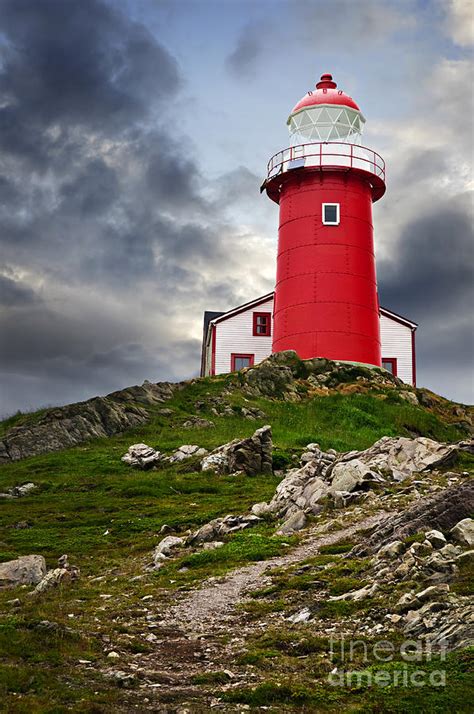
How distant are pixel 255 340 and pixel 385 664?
4440cm

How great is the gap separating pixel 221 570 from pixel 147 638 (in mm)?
4773

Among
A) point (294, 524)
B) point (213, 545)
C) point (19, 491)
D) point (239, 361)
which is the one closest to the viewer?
point (213, 545)

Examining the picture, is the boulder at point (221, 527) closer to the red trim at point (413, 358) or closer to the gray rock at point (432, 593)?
the gray rock at point (432, 593)

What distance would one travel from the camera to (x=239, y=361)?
53625 mm

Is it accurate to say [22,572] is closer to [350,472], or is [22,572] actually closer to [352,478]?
[352,478]

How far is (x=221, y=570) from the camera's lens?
16.4 m

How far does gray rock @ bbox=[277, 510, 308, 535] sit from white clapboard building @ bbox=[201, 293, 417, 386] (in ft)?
110

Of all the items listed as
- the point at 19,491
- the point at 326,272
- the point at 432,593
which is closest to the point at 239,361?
the point at 326,272

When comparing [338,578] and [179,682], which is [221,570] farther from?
[179,682]

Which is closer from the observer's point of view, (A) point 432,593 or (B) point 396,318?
(A) point 432,593

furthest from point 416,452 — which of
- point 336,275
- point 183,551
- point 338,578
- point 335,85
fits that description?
point 335,85

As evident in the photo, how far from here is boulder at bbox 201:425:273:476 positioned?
27.8 m

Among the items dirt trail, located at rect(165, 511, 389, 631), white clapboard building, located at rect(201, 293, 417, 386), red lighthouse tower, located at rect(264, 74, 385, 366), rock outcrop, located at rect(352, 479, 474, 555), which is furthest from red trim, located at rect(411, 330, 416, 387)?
rock outcrop, located at rect(352, 479, 474, 555)

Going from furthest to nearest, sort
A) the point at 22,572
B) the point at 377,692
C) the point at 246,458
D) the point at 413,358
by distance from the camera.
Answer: the point at 413,358, the point at 246,458, the point at 22,572, the point at 377,692
